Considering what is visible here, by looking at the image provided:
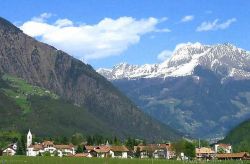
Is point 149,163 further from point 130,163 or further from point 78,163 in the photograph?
point 78,163

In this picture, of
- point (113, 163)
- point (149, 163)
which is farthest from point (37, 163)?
point (149, 163)

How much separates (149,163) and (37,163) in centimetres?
3817

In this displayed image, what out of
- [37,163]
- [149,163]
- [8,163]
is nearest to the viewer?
[8,163]

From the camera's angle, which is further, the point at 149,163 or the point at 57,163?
the point at 149,163

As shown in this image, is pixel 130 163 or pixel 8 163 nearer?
pixel 8 163

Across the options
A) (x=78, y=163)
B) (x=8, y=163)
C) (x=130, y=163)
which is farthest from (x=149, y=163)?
(x=8, y=163)

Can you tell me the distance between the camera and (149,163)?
16825 cm

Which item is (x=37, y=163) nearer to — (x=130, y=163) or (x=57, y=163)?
(x=57, y=163)

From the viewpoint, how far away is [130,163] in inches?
6348

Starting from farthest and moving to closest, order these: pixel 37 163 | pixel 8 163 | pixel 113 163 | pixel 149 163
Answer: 1. pixel 149 163
2. pixel 113 163
3. pixel 37 163
4. pixel 8 163

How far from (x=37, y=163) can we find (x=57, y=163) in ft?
16.4

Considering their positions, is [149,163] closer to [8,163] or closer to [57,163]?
[57,163]

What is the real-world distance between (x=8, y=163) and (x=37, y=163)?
36.3ft

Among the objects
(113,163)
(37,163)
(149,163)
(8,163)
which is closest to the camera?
(8,163)
